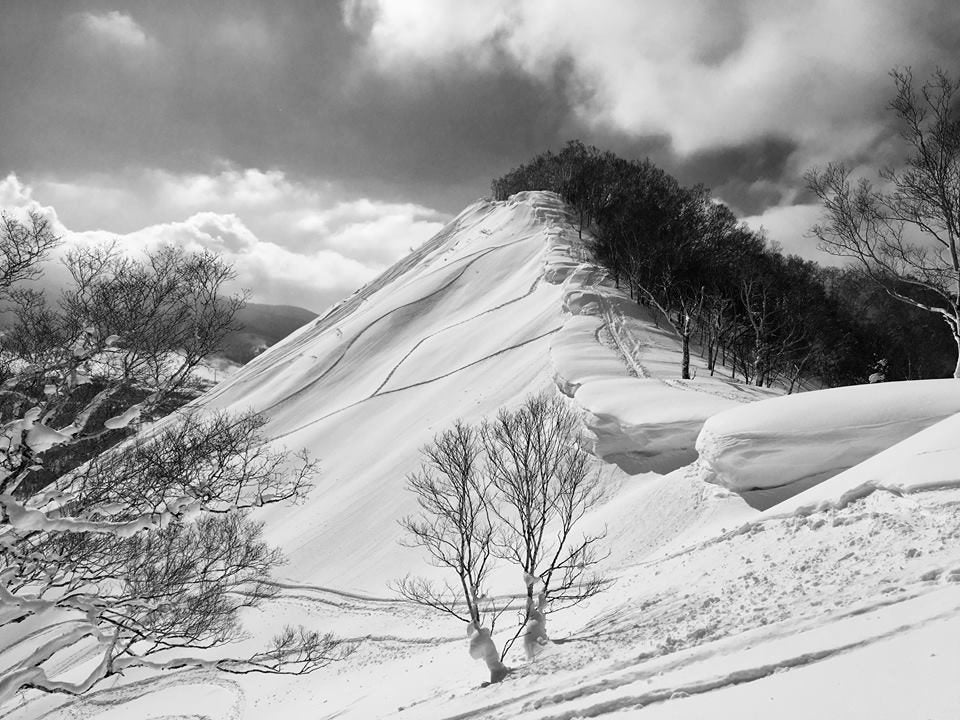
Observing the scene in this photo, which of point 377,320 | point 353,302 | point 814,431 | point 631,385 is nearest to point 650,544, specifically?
point 814,431

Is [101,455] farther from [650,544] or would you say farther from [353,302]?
[353,302]

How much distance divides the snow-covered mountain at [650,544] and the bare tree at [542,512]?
31.2 inches

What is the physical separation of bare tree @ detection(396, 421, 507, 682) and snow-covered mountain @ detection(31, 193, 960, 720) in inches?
27.0

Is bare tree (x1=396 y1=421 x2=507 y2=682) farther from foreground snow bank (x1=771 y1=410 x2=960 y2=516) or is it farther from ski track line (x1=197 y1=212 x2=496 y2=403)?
ski track line (x1=197 y1=212 x2=496 y2=403)

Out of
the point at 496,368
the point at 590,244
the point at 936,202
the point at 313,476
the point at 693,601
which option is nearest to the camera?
the point at 693,601

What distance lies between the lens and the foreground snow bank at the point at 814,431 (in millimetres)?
11711

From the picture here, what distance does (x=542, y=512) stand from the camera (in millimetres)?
10797

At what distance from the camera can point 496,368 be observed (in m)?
27.1

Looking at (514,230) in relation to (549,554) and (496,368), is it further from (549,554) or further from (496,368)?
(549,554)

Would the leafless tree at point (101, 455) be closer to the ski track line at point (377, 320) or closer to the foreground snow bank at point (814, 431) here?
the foreground snow bank at point (814, 431)

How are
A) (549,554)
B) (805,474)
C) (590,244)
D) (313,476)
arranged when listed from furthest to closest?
1. (590,244)
2. (313,476)
3. (549,554)
4. (805,474)

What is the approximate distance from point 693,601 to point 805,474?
19.8ft

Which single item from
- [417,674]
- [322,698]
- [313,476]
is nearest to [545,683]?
[417,674]

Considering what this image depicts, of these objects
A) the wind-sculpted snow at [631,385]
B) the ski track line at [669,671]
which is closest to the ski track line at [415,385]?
the wind-sculpted snow at [631,385]
